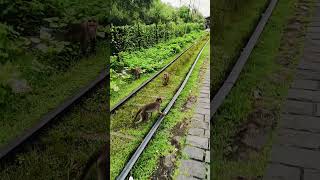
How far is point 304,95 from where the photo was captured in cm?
589

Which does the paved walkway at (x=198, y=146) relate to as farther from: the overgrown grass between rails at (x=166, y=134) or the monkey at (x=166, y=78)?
the monkey at (x=166, y=78)

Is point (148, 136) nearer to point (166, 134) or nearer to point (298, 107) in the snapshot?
point (166, 134)

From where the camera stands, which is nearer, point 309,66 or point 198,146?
point 198,146

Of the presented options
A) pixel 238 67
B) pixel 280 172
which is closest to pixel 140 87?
pixel 280 172

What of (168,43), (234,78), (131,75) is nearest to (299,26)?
(234,78)

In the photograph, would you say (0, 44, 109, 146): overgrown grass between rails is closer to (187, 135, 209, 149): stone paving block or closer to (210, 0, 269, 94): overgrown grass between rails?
(187, 135, 209, 149): stone paving block

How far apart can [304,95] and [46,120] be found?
152 inches

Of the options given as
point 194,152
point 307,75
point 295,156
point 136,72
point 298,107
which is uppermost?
point 136,72

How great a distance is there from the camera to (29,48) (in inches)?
173

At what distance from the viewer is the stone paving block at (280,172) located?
4238 mm

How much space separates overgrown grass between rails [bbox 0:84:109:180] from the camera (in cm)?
364

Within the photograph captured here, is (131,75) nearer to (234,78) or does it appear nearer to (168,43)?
(168,43)

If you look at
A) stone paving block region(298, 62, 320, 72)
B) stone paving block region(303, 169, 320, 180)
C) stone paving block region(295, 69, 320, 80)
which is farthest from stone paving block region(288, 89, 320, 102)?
stone paving block region(303, 169, 320, 180)

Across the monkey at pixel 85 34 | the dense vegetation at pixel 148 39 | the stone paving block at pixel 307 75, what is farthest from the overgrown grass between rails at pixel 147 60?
the stone paving block at pixel 307 75
